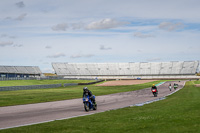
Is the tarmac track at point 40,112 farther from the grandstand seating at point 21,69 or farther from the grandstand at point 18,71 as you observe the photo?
the grandstand seating at point 21,69

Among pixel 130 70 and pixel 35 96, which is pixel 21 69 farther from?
pixel 35 96

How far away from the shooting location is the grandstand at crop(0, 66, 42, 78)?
99.8 metres

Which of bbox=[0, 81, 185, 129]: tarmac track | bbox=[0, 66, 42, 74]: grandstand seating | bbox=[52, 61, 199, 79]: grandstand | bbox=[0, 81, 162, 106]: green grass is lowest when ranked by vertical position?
bbox=[52, 61, 199, 79]: grandstand

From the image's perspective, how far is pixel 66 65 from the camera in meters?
164

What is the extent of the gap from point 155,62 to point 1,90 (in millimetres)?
113733

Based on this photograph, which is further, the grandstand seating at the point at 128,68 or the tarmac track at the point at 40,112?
the grandstand seating at the point at 128,68

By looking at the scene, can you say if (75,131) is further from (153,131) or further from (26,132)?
(153,131)

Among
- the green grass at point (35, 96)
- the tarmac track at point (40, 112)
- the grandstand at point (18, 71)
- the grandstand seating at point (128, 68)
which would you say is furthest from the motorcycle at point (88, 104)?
the grandstand seating at point (128, 68)

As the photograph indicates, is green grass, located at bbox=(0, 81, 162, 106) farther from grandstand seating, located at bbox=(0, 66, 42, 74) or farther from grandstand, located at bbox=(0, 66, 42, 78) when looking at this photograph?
grandstand seating, located at bbox=(0, 66, 42, 74)

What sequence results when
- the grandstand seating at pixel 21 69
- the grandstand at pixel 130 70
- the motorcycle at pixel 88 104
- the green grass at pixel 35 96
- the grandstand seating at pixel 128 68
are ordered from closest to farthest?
1. the motorcycle at pixel 88 104
2. the green grass at pixel 35 96
3. the grandstand seating at pixel 21 69
4. the grandstand at pixel 130 70
5. the grandstand seating at pixel 128 68

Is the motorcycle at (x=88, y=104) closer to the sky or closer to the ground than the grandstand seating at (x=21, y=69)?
closer to the sky

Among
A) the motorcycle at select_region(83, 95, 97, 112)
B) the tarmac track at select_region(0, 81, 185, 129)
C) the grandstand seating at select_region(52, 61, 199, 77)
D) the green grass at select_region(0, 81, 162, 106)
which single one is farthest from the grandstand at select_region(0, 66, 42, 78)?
the motorcycle at select_region(83, 95, 97, 112)

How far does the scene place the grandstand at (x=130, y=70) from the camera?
474ft

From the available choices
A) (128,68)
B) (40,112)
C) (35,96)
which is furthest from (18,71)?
(40,112)
